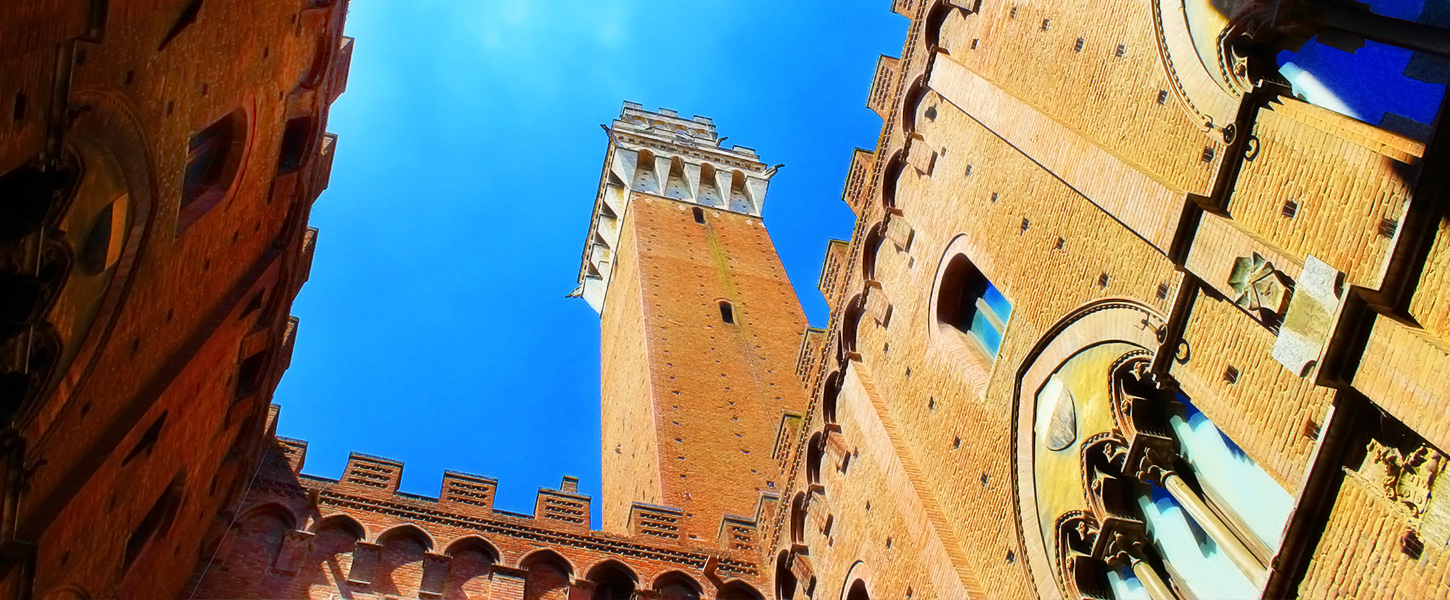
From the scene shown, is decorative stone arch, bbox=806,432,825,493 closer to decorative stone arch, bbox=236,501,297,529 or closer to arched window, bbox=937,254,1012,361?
arched window, bbox=937,254,1012,361

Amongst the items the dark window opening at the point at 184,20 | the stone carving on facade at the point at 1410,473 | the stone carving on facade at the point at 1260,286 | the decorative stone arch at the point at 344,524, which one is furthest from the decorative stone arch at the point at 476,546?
the stone carving on facade at the point at 1410,473

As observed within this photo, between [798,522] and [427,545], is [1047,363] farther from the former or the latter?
[427,545]

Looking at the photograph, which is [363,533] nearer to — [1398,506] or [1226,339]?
[1226,339]

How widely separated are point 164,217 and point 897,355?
24.4 feet

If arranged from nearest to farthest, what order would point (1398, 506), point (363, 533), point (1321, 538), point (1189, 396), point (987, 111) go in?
point (1398, 506)
point (1321, 538)
point (1189, 396)
point (987, 111)
point (363, 533)

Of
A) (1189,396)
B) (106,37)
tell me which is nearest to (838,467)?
(1189,396)

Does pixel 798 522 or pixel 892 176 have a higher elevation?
pixel 892 176

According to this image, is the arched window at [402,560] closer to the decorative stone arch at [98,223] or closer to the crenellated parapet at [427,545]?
the crenellated parapet at [427,545]

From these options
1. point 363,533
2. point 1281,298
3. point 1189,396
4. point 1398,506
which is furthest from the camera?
point 363,533

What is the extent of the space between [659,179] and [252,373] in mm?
27429

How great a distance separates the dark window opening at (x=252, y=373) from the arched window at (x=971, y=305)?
25.2 feet

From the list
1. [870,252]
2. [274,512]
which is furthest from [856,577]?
[274,512]

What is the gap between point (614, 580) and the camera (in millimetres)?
14367

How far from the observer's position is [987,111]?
11.1m
